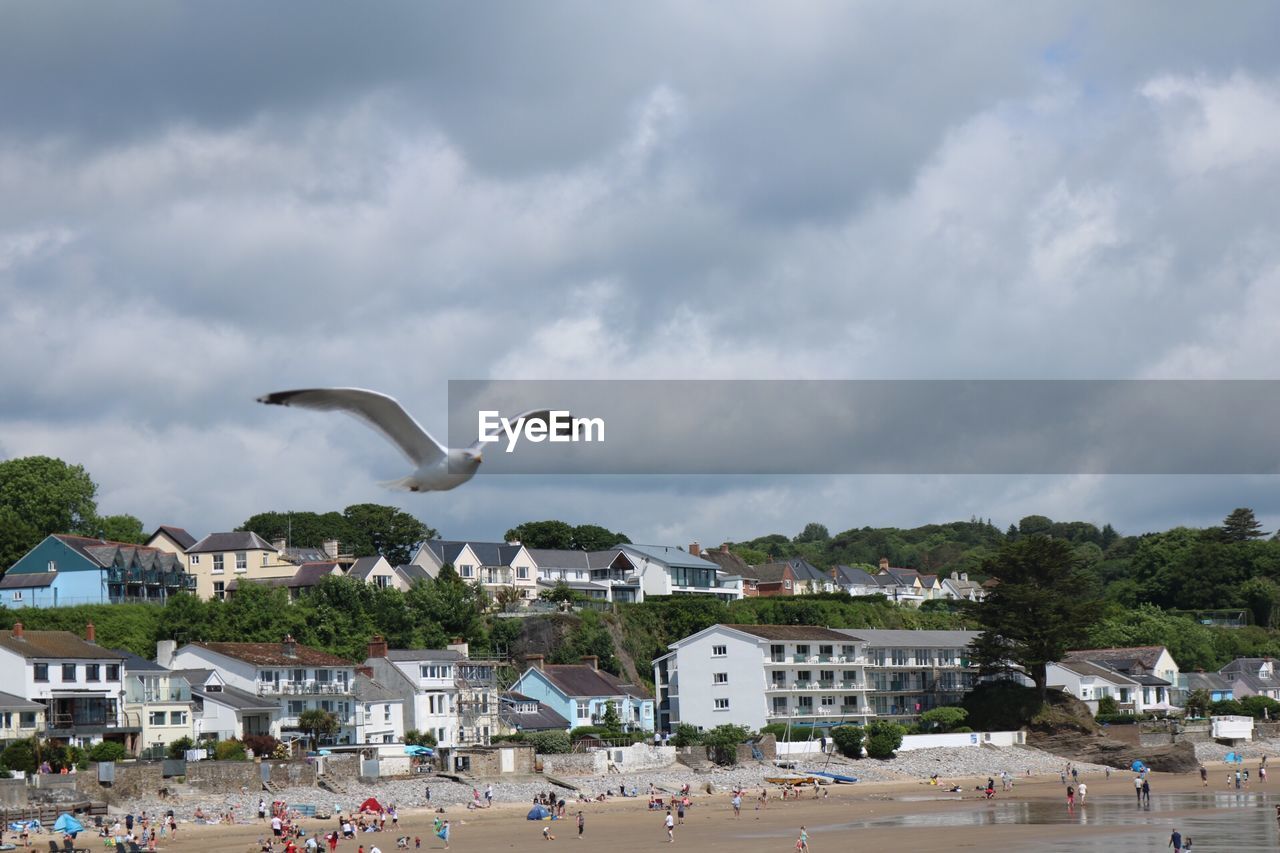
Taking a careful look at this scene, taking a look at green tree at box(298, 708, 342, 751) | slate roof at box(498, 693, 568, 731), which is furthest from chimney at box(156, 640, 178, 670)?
slate roof at box(498, 693, 568, 731)

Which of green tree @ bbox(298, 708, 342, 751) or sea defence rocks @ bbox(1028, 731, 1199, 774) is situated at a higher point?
green tree @ bbox(298, 708, 342, 751)

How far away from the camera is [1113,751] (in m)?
85.5

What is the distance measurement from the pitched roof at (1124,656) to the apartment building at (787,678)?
2261cm

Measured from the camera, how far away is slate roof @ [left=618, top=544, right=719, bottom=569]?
12038 cm

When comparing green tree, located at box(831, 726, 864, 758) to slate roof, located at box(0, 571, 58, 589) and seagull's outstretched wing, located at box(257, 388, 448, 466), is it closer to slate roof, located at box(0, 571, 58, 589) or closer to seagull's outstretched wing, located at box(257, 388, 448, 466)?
slate roof, located at box(0, 571, 58, 589)

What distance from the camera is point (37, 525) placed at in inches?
3760

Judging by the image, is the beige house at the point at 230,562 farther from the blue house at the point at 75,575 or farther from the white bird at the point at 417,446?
the white bird at the point at 417,446

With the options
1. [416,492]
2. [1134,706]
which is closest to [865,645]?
[1134,706]

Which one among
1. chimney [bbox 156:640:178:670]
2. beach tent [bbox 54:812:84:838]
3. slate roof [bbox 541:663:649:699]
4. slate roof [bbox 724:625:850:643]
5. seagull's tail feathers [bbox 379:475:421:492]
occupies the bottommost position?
beach tent [bbox 54:812:84:838]

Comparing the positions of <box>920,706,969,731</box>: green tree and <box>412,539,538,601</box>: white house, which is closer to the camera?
<box>920,706,969,731</box>: green tree

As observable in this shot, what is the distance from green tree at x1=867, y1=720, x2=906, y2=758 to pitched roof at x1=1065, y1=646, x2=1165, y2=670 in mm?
35924

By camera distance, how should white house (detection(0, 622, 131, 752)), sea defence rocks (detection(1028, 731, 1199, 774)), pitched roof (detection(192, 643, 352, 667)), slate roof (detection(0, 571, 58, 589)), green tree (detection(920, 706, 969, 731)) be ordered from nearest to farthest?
white house (detection(0, 622, 131, 752)) < pitched roof (detection(192, 643, 352, 667)) < slate roof (detection(0, 571, 58, 589)) < sea defence rocks (detection(1028, 731, 1199, 774)) < green tree (detection(920, 706, 969, 731))

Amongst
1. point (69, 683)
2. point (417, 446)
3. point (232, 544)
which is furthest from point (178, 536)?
point (417, 446)

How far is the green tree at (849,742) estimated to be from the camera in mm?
76188
